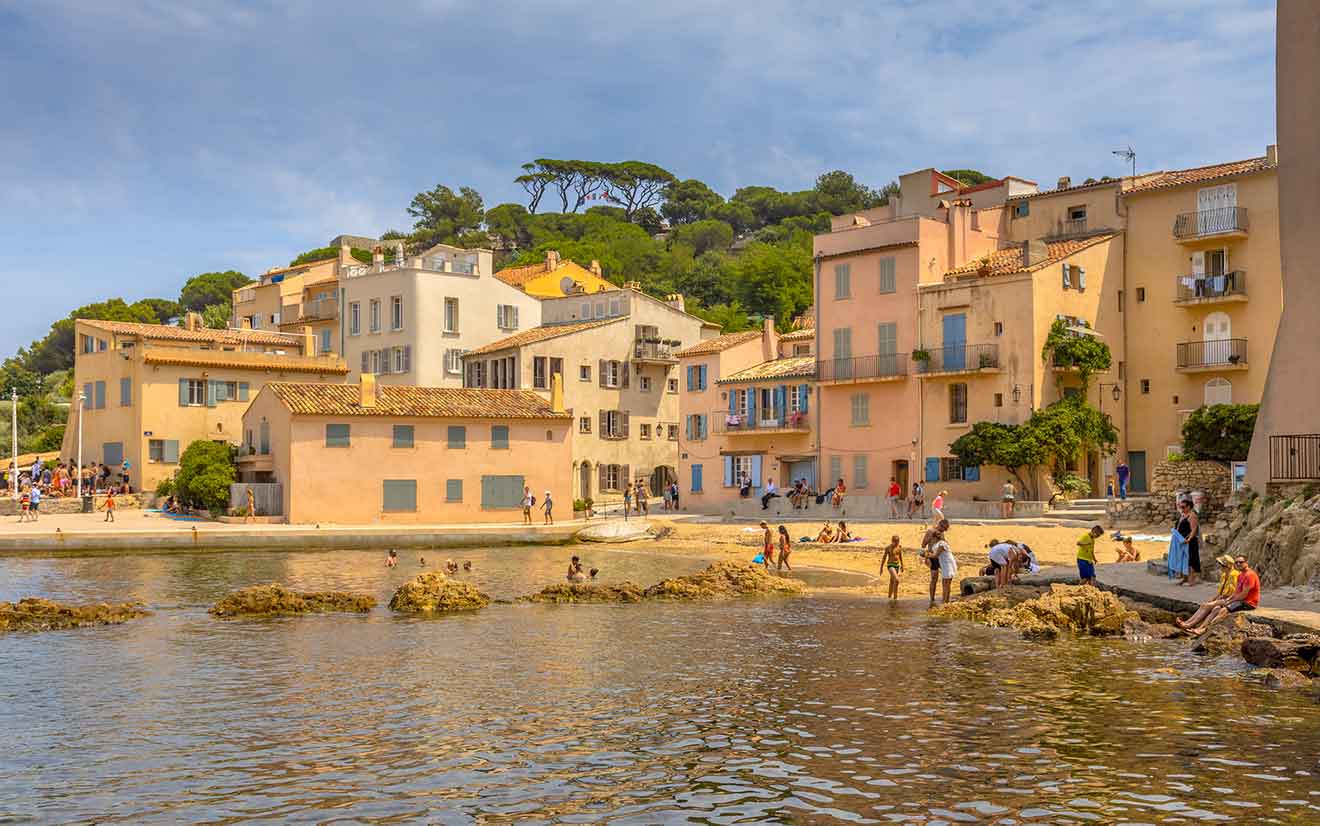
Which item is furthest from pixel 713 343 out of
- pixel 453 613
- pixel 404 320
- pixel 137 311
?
pixel 137 311

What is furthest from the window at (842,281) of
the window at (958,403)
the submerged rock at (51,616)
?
the submerged rock at (51,616)

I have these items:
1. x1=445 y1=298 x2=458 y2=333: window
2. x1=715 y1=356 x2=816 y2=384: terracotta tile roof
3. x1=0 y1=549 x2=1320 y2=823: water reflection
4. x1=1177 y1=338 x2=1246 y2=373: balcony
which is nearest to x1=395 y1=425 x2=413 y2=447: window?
x1=715 y1=356 x2=816 y2=384: terracotta tile roof

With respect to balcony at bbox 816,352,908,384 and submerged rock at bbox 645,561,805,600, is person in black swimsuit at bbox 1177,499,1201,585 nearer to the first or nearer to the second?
submerged rock at bbox 645,561,805,600

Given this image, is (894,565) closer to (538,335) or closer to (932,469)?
(932,469)

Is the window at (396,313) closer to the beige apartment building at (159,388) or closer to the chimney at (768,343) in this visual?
the beige apartment building at (159,388)

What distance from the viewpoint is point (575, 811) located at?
11.4m

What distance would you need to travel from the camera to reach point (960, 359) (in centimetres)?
5159

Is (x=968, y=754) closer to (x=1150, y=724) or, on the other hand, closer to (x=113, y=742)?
(x=1150, y=724)

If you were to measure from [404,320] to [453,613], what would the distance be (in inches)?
1816

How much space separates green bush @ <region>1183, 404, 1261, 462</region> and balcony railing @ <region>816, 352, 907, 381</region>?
12644 mm

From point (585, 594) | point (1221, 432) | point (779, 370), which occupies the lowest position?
point (585, 594)

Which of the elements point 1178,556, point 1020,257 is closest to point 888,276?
point 1020,257

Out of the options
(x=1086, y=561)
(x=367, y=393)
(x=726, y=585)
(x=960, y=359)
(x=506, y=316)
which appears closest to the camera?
(x=1086, y=561)

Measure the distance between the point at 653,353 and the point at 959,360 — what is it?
21148 millimetres
